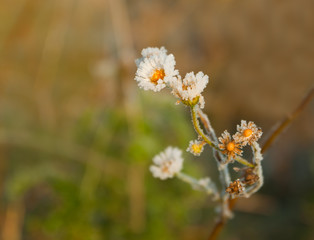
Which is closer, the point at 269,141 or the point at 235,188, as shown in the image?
the point at 235,188

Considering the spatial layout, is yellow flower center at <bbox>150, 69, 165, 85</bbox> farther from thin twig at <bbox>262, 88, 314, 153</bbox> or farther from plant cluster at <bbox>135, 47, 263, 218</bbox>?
thin twig at <bbox>262, 88, 314, 153</bbox>

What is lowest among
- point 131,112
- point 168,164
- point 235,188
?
point 235,188

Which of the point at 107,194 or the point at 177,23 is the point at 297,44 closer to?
the point at 177,23

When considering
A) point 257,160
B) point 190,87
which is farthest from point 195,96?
point 257,160

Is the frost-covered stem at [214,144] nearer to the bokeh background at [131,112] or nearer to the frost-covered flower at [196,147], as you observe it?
the frost-covered flower at [196,147]

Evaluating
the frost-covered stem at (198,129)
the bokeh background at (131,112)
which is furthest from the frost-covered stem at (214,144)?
the bokeh background at (131,112)

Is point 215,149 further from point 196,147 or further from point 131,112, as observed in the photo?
point 131,112

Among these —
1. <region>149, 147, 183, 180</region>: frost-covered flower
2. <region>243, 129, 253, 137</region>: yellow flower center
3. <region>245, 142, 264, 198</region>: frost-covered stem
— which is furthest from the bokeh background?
<region>243, 129, 253, 137</region>: yellow flower center
